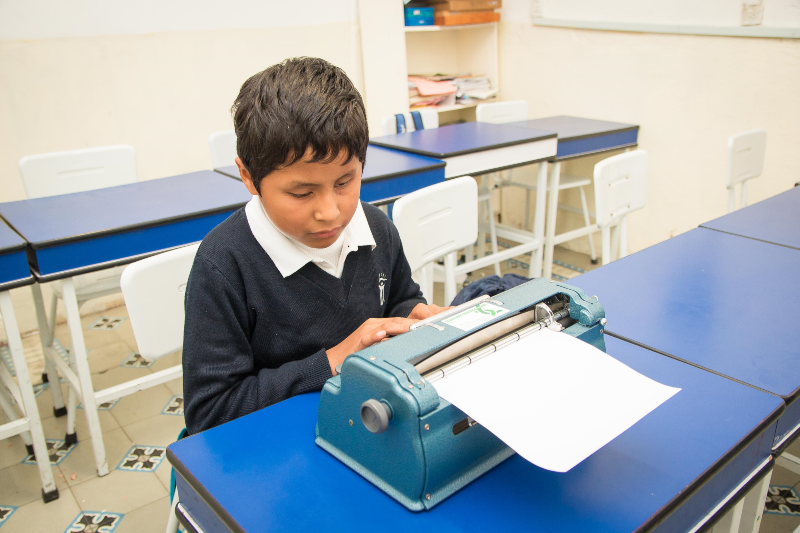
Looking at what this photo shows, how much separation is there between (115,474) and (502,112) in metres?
2.73

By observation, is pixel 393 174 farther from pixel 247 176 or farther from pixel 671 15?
pixel 671 15

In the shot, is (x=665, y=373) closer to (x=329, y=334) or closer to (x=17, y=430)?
(x=329, y=334)

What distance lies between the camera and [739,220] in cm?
185

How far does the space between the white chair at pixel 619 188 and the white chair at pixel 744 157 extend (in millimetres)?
457

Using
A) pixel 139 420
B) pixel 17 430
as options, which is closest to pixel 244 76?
pixel 139 420

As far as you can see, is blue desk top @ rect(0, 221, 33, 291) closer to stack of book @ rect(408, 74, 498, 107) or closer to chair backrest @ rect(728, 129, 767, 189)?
chair backrest @ rect(728, 129, 767, 189)

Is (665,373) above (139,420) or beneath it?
above

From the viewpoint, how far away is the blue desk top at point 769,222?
5.56 feet

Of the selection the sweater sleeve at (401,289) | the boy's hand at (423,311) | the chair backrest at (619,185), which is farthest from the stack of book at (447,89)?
the boy's hand at (423,311)

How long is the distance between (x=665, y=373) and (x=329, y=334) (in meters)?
0.57

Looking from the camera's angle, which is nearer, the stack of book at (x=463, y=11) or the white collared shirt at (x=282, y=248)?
the white collared shirt at (x=282, y=248)

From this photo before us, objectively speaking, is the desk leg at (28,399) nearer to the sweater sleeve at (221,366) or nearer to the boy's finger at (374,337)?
the sweater sleeve at (221,366)

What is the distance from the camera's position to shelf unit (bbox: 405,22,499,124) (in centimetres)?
409

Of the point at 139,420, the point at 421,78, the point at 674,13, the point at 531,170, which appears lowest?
the point at 139,420
